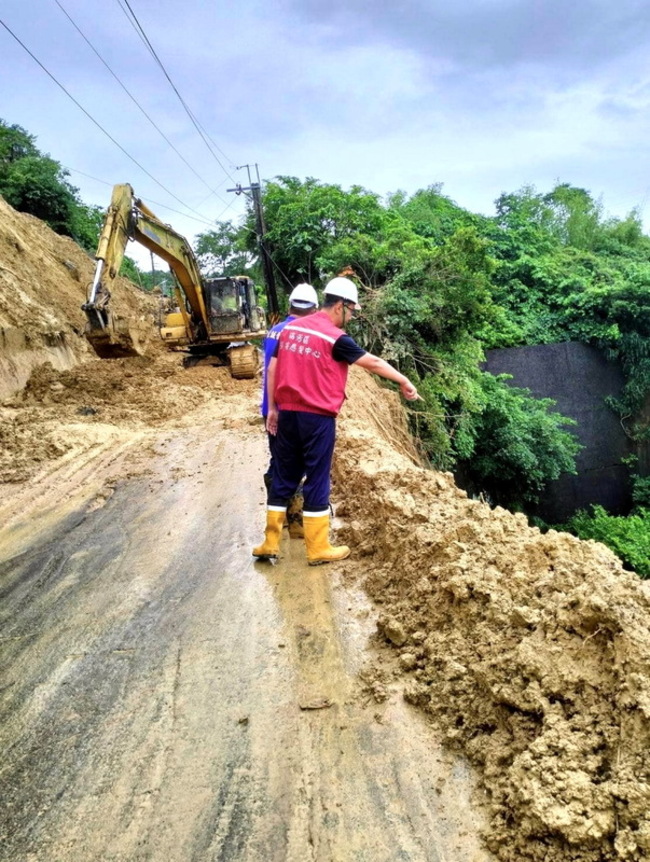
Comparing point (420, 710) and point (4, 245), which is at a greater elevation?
point (4, 245)

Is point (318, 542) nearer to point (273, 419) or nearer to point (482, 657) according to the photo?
point (273, 419)

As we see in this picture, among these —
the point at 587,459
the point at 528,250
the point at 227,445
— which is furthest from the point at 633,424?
the point at 227,445

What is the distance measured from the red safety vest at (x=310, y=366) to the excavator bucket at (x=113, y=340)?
5.97m

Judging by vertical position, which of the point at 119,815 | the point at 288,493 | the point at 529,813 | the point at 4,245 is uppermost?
the point at 4,245

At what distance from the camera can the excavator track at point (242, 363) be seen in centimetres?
1188

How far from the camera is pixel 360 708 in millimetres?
2354

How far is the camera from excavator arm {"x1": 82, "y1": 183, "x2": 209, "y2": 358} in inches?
330

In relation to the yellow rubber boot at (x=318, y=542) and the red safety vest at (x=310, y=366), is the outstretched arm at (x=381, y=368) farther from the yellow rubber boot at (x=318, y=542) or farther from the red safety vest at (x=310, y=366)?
the yellow rubber boot at (x=318, y=542)

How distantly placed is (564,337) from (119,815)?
1812 cm

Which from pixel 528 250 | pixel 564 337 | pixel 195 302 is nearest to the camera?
pixel 195 302

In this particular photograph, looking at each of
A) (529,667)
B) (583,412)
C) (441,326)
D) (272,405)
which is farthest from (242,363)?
Answer: (583,412)

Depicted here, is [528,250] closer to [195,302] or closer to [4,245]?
[195,302]

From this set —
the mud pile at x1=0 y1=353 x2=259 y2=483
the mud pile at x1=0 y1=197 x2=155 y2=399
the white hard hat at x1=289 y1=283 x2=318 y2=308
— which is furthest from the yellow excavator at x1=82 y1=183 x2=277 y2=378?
the white hard hat at x1=289 y1=283 x2=318 y2=308

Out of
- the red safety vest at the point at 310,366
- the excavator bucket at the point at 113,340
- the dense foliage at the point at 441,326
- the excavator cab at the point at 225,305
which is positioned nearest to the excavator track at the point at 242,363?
the excavator cab at the point at 225,305
